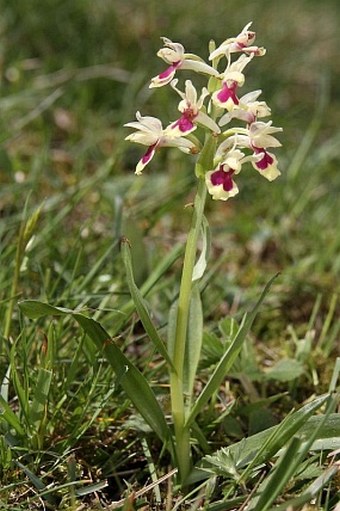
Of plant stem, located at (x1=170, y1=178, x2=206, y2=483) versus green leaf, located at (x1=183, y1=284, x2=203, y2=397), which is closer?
plant stem, located at (x1=170, y1=178, x2=206, y2=483)

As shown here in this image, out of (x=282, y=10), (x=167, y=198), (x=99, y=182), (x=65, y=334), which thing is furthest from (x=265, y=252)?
(x=282, y=10)

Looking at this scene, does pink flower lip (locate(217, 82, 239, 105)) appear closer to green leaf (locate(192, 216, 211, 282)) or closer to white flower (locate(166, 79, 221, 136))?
white flower (locate(166, 79, 221, 136))

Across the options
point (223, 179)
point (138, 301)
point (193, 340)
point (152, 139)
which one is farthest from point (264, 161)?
point (193, 340)

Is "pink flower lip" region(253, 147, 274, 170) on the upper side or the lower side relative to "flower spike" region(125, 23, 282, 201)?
lower

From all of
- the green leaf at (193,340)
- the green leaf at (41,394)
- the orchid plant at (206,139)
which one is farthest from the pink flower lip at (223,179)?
the green leaf at (41,394)

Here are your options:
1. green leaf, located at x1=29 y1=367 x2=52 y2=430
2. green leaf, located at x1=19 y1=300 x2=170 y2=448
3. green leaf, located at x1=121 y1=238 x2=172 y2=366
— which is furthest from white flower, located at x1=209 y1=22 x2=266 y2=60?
green leaf, located at x1=29 y1=367 x2=52 y2=430

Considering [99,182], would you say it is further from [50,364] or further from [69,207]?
[50,364]

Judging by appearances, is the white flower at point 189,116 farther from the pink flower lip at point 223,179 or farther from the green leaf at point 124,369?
the green leaf at point 124,369
